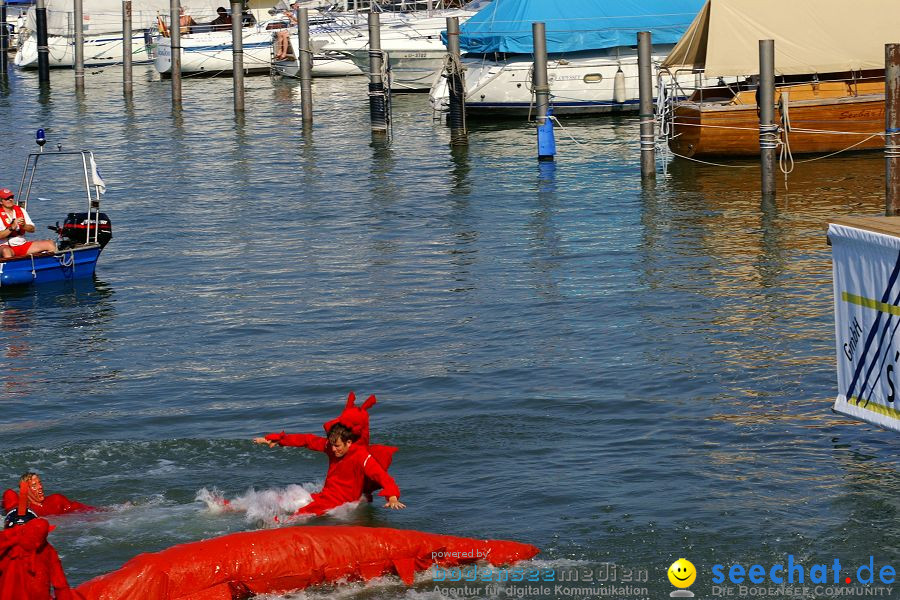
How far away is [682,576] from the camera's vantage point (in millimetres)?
8820

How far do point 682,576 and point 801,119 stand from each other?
55.6 ft

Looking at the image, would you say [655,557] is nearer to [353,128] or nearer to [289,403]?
[289,403]

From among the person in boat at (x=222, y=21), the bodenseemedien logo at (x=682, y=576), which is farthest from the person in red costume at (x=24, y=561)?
the person in boat at (x=222, y=21)

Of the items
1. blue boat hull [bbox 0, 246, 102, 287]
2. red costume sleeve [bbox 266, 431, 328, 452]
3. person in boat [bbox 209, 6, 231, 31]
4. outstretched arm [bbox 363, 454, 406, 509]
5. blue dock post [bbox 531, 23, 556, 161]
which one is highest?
person in boat [bbox 209, 6, 231, 31]

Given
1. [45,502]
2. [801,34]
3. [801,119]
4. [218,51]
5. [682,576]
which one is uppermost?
[218,51]

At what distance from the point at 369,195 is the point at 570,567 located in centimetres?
1557

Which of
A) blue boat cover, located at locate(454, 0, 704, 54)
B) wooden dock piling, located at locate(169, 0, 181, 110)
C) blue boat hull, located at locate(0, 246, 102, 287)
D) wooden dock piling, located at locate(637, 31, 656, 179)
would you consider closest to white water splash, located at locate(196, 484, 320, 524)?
blue boat hull, located at locate(0, 246, 102, 287)

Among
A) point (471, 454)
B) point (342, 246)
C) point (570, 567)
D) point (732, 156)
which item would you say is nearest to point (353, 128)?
point (732, 156)

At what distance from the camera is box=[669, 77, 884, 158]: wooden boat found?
2408 cm

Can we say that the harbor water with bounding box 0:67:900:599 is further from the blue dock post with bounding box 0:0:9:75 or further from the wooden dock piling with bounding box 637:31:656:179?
the blue dock post with bounding box 0:0:9:75

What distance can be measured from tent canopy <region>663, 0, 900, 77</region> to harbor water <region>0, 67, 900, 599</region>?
195cm

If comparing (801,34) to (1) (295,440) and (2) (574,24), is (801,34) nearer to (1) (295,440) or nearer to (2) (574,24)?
(2) (574,24)

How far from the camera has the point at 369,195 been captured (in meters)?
24.0

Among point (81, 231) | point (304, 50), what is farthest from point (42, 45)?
point (81, 231)
